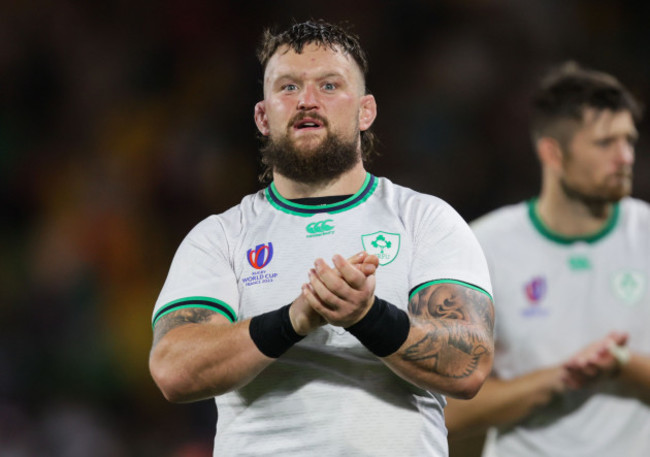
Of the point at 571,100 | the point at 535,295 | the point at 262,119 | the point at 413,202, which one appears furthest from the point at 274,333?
the point at 571,100

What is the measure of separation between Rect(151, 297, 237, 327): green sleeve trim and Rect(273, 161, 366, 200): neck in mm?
425

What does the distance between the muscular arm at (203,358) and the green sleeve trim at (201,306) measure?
0.03 m

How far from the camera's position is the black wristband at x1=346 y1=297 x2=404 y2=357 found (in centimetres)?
224

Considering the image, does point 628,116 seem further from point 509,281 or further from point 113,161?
point 113,161

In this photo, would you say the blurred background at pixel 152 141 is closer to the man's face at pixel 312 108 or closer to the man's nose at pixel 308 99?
the man's face at pixel 312 108

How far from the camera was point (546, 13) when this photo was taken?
7.89 meters

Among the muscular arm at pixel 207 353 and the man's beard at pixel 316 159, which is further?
the man's beard at pixel 316 159

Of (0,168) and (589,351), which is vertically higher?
(0,168)

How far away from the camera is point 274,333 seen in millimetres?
2311

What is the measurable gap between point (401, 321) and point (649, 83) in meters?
6.08

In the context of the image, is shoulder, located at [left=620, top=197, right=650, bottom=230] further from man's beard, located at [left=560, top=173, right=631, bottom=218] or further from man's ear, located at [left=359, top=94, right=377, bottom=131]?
man's ear, located at [left=359, top=94, right=377, bottom=131]

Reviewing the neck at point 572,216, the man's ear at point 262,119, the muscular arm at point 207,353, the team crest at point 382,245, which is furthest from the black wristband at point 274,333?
the neck at point 572,216

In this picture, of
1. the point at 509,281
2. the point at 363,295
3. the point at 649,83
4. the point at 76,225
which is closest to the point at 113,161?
the point at 76,225

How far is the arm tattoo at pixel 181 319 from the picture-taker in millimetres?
2553
